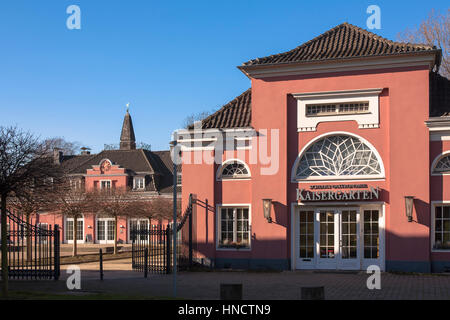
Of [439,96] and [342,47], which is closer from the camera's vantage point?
[439,96]

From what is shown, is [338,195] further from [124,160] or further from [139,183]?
[124,160]

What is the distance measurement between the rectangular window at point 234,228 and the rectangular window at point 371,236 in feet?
14.3

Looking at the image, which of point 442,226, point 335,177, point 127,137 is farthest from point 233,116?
point 127,137

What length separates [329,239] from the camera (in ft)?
67.8

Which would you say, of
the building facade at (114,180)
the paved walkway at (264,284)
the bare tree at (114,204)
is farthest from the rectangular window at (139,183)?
the paved walkway at (264,284)

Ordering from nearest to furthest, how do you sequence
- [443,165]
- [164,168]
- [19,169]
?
[19,169] < [443,165] < [164,168]

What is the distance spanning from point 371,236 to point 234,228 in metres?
5.09

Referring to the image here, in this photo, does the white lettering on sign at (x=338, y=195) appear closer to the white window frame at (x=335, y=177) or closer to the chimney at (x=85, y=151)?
the white window frame at (x=335, y=177)

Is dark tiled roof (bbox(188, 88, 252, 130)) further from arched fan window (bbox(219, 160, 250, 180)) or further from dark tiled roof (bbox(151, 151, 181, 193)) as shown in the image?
dark tiled roof (bbox(151, 151, 181, 193))

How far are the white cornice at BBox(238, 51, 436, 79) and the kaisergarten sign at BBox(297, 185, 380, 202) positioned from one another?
4.31 metres

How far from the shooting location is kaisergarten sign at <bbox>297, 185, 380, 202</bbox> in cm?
1984
